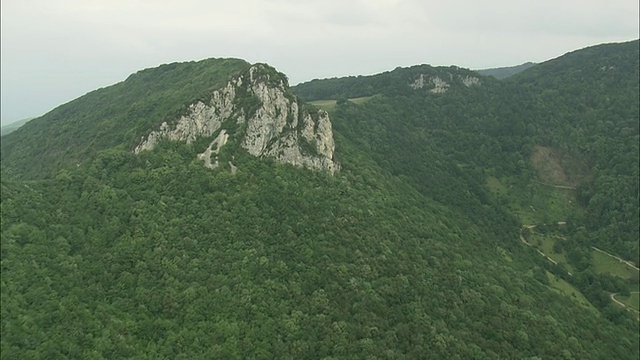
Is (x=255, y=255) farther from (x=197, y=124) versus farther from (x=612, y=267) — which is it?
(x=612, y=267)

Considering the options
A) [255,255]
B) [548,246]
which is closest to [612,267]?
[548,246]

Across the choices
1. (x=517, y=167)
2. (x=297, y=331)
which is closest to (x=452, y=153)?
(x=517, y=167)

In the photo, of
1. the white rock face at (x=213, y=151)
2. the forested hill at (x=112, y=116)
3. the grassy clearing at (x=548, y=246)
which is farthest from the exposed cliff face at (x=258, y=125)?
the grassy clearing at (x=548, y=246)

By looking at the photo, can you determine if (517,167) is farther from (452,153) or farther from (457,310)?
(457,310)

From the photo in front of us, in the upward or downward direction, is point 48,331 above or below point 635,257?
above

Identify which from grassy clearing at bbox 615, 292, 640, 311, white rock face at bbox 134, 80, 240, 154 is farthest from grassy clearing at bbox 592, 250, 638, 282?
white rock face at bbox 134, 80, 240, 154

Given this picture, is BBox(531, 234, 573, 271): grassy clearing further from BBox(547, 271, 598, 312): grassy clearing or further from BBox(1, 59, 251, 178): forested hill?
BBox(1, 59, 251, 178): forested hill
